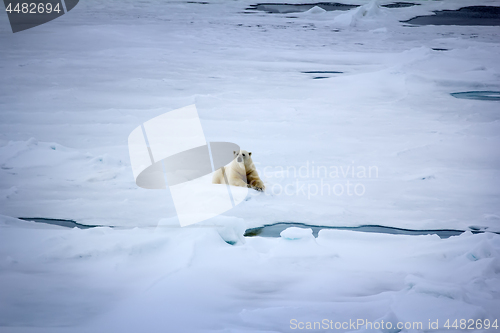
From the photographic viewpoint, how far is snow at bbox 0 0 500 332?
1966 mm

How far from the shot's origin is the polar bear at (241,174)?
3.54 metres

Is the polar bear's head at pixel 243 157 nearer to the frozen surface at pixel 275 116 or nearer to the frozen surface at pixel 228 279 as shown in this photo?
the frozen surface at pixel 275 116

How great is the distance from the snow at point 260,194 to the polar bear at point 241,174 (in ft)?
0.61

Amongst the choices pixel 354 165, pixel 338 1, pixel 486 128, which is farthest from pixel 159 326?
pixel 338 1

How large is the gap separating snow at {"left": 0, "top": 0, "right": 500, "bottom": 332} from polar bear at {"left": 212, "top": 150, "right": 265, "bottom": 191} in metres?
0.19

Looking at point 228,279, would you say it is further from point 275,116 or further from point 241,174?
point 275,116

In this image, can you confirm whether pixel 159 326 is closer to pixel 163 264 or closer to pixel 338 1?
pixel 163 264

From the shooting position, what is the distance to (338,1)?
2075cm

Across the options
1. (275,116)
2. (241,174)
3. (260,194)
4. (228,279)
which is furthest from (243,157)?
(275,116)

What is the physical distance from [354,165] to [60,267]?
9.48 feet

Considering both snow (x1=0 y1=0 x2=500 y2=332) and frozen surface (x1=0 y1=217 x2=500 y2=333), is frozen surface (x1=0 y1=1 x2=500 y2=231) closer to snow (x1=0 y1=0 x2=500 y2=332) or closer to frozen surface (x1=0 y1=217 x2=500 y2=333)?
snow (x1=0 y1=0 x2=500 y2=332)

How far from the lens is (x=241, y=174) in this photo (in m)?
3.57

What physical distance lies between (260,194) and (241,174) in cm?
25

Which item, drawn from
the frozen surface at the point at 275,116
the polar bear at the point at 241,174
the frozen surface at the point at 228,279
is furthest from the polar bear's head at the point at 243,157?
the frozen surface at the point at 228,279
